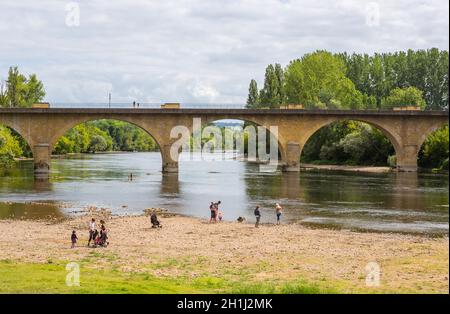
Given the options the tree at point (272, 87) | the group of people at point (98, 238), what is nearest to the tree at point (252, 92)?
the tree at point (272, 87)

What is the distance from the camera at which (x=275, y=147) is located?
10006 centimetres

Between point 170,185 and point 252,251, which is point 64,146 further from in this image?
point 252,251

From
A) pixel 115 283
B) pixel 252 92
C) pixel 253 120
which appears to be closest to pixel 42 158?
pixel 253 120

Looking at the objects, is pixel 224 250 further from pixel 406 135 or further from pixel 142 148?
pixel 142 148

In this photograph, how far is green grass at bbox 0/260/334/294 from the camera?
16281 mm

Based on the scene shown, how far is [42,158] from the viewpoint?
68.1m

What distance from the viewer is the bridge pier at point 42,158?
221 ft

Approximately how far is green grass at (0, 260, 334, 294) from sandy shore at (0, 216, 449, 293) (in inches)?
52.4

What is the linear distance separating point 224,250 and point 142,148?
170 meters

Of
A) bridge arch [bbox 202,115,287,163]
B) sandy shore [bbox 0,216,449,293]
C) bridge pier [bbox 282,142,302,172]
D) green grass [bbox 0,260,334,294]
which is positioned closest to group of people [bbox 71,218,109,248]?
sandy shore [bbox 0,216,449,293]

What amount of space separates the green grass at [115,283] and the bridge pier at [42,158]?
4814 cm

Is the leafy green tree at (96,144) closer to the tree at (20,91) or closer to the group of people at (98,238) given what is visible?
the tree at (20,91)

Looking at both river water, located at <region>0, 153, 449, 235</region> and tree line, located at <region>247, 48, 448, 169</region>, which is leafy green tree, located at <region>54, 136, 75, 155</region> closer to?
tree line, located at <region>247, 48, 448, 169</region>

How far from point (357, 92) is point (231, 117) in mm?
36606
